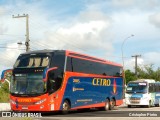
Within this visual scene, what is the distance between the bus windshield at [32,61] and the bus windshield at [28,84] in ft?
2.13

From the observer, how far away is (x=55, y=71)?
23.6m

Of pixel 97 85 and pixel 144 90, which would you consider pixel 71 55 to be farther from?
pixel 144 90

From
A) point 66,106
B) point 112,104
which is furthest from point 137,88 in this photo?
point 66,106

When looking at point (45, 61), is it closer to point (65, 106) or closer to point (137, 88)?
point (65, 106)

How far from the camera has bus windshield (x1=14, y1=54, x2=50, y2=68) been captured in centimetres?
2364

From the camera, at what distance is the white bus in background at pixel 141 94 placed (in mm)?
38062

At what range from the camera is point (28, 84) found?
2345 cm

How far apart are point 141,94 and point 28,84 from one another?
56.4ft

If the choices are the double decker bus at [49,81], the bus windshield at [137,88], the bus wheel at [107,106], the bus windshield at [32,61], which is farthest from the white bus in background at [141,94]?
the bus windshield at [32,61]

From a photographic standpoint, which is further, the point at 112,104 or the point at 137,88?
the point at 137,88

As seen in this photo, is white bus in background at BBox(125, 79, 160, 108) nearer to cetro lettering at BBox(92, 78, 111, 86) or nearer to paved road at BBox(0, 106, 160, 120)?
cetro lettering at BBox(92, 78, 111, 86)

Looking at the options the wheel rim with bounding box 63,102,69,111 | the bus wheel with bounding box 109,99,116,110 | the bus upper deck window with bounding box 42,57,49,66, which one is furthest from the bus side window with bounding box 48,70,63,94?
the bus wheel with bounding box 109,99,116,110

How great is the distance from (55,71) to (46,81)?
2.95ft

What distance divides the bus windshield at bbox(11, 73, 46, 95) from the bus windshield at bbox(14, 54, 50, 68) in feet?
2.13
